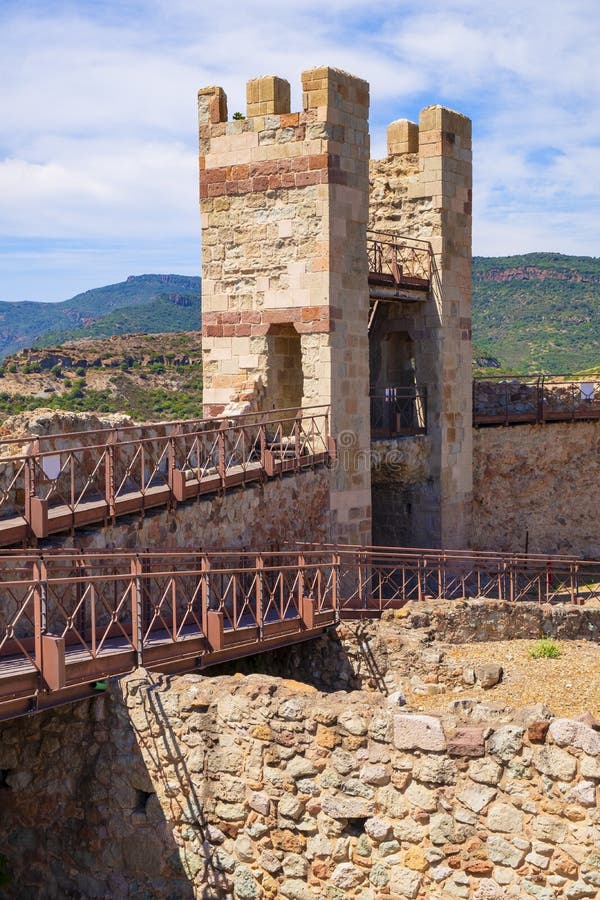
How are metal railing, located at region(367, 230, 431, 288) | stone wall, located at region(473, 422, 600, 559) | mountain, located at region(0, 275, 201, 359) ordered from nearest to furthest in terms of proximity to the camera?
metal railing, located at region(367, 230, 431, 288) < stone wall, located at region(473, 422, 600, 559) < mountain, located at region(0, 275, 201, 359)

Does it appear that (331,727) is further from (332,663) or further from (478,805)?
(332,663)

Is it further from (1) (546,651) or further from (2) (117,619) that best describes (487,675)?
(2) (117,619)

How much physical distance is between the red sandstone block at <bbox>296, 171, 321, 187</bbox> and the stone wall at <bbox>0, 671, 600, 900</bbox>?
28.6 ft

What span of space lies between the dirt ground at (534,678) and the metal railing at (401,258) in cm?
707

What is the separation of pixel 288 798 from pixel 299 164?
10.00 metres

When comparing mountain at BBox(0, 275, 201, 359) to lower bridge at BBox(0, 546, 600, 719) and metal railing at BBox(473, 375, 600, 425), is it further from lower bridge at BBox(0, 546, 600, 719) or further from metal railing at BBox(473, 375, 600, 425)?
lower bridge at BBox(0, 546, 600, 719)

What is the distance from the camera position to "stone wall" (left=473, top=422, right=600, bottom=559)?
67.4 feet

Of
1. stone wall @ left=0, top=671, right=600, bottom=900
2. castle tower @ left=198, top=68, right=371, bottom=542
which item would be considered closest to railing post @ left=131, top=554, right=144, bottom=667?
stone wall @ left=0, top=671, right=600, bottom=900

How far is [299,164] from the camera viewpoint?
15609mm

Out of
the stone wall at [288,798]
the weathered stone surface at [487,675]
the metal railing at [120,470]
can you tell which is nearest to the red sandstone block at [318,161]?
the metal railing at [120,470]

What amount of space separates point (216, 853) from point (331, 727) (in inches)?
57.9

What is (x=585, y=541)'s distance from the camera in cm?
2166

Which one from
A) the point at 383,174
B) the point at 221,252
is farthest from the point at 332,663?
the point at 383,174

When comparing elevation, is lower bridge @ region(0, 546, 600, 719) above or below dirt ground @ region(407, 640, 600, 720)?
above
